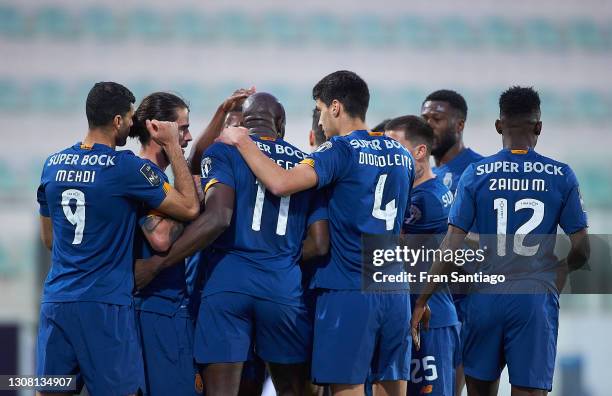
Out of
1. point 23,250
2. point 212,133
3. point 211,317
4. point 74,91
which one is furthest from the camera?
point 74,91

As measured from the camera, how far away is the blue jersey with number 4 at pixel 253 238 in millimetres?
5113

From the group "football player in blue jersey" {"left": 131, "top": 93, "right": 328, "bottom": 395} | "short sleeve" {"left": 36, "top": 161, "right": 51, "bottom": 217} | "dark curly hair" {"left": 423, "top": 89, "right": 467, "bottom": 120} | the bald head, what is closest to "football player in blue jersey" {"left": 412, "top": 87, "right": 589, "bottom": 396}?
"football player in blue jersey" {"left": 131, "top": 93, "right": 328, "bottom": 395}

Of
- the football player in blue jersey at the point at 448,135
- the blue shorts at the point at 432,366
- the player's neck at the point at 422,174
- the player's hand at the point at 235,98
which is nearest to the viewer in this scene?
the player's hand at the point at 235,98

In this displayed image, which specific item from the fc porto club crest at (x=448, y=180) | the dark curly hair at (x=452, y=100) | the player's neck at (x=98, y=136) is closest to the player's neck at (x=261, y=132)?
the player's neck at (x=98, y=136)

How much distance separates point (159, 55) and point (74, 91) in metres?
1.92

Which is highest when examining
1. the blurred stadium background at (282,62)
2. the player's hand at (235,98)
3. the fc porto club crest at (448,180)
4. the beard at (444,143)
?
the blurred stadium background at (282,62)

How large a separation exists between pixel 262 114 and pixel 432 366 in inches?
84.2

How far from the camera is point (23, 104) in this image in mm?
18672

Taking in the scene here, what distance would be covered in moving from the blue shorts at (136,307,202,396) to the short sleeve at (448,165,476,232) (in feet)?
6.12

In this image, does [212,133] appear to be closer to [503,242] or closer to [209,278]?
[209,278]

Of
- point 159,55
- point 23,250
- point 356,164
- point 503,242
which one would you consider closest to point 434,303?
point 503,242

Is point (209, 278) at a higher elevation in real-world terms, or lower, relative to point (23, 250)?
lower

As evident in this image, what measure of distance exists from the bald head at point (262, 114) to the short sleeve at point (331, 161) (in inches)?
16.0

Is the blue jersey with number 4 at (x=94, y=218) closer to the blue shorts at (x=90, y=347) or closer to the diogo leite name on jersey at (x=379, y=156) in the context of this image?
the blue shorts at (x=90, y=347)
